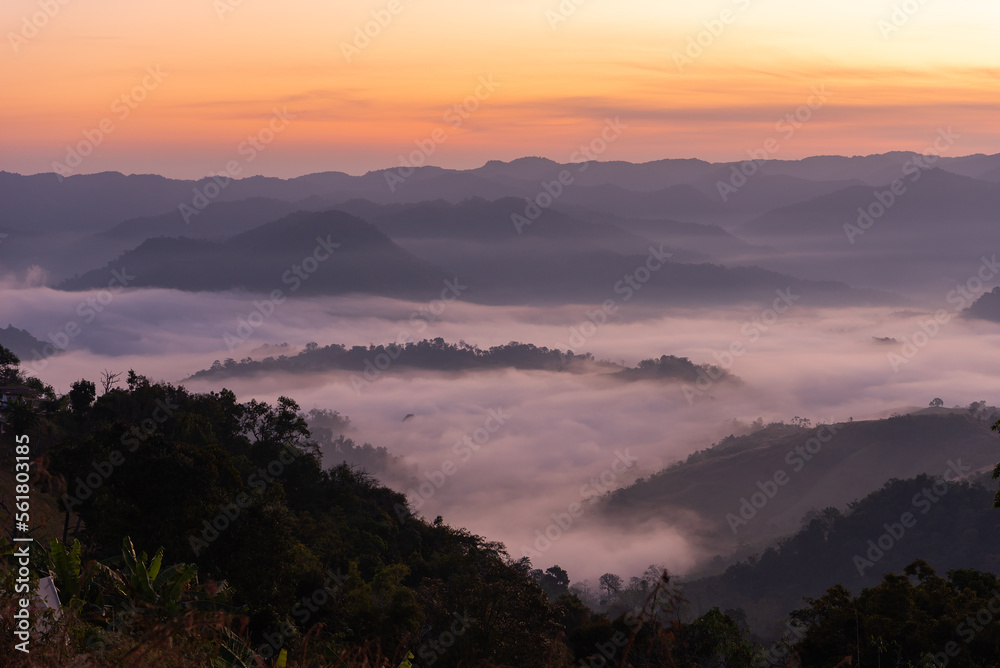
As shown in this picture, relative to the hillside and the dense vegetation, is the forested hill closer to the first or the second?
the hillside

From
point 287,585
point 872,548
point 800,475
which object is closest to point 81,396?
point 287,585

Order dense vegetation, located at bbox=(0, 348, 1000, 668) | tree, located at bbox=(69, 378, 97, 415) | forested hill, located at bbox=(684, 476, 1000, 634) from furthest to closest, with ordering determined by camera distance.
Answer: forested hill, located at bbox=(684, 476, 1000, 634), tree, located at bbox=(69, 378, 97, 415), dense vegetation, located at bbox=(0, 348, 1000, 668)

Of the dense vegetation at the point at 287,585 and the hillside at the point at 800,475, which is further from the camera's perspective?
the hillside at the point at 800,475

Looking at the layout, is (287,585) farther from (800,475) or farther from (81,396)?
(800,475)

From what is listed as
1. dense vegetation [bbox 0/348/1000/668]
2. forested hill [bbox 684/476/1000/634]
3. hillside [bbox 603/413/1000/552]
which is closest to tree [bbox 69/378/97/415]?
dense vegetation [bbox 0/348/1000/668]

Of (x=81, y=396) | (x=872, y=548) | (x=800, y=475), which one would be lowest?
(x=872, y=548)

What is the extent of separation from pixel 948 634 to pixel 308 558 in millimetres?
21105

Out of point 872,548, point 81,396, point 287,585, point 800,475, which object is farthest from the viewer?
point 800,475

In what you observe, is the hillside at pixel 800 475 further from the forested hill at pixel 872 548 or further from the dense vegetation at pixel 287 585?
the dense vegetation at pixel 287 585

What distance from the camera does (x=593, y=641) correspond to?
111ft

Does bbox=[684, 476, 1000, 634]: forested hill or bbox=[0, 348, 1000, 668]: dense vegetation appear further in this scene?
bbox=[684, 476, 1000, 634]: forested hill

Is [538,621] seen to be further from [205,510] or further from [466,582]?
[205,510]

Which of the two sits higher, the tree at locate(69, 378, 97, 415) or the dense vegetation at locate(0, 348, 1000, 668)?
the tree at locate(69, 378, 97, 415)

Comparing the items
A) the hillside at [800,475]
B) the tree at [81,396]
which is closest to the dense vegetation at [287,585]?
the tree at [81,396]
